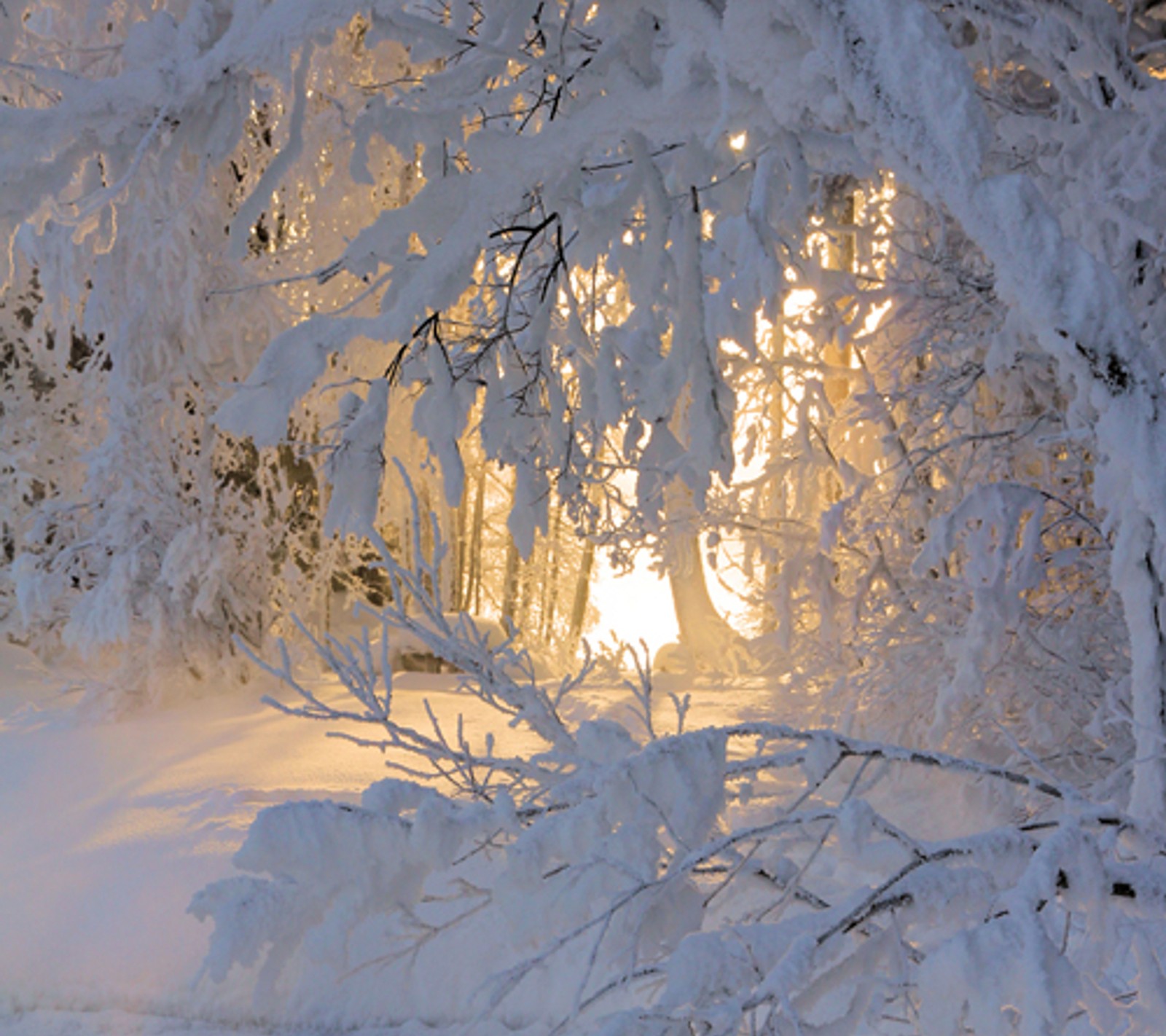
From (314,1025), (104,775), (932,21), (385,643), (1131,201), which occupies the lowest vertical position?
(314,1025)

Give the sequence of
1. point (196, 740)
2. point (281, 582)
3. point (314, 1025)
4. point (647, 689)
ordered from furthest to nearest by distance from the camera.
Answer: point (281, 582) → point (196, 740) → point (314, 1025) → point (647, 689)

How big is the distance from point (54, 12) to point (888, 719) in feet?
23.3

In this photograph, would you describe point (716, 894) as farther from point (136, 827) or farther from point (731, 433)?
point (136, 827)

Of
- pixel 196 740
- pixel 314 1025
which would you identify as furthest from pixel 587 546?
pixel 314 1025

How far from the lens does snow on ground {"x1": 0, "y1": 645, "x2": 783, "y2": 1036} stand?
400 cm

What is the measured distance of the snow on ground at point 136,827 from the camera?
3998mm

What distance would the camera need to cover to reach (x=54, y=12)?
23.7 ft

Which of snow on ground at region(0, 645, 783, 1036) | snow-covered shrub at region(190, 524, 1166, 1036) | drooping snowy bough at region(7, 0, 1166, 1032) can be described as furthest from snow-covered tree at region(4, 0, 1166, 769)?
snow on ground at region(0, 645, 783, 1036)

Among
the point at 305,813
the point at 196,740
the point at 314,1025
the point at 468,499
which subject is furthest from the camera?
the point at 468,499

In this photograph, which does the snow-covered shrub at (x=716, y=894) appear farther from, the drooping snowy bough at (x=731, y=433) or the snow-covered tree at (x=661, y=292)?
the snow-covered tree at (x=661, y=292)

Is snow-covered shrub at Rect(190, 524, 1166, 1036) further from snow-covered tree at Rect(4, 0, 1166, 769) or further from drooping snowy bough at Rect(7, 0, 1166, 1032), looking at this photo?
snow-covered tree at Rect(4, 0, 1166, 769)

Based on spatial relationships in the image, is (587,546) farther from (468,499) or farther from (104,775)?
(104,775)

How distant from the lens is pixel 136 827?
5109mm

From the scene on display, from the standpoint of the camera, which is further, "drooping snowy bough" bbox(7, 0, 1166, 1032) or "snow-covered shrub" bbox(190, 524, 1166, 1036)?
"drooping snowy bough" bbox(7, 0, 1166, 1032)
